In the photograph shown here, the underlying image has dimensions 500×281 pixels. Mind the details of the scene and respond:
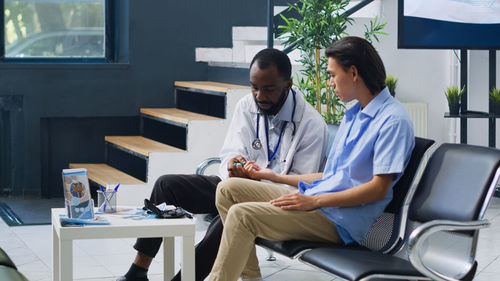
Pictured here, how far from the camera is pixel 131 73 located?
5910 millimetres

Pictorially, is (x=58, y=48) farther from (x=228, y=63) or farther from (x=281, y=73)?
(x=281, y=73)

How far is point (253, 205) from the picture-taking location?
257 centimetres

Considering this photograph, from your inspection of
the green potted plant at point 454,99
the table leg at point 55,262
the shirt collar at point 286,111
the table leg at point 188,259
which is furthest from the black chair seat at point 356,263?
the green potted plant at point 454,99

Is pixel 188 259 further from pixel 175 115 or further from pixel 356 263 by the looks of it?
pixel 175 115

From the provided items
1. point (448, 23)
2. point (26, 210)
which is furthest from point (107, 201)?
point (448, 23)

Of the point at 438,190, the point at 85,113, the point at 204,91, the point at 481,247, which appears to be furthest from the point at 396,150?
the point at 85,113

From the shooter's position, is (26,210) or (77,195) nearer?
(77,195)

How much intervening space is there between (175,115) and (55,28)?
134 centimetres

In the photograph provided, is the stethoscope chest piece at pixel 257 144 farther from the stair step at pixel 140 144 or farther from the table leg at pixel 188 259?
the stair step at pixel 140 144

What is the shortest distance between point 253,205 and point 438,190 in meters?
0.62

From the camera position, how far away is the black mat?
4.82 metres

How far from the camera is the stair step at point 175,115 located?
5.13 meters

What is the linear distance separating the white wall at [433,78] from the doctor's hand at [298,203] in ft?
14.1

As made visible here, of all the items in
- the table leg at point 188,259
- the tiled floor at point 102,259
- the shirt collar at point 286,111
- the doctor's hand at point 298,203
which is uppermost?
the shirt collar at point 286,111
